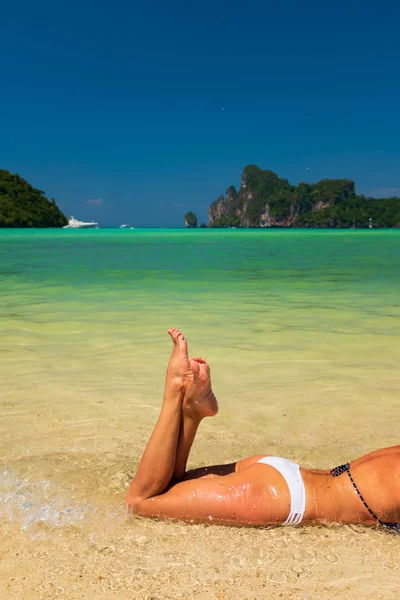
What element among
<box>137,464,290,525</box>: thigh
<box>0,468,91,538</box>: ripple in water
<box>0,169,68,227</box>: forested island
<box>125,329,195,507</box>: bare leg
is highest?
<box>0,169,68,227</box>: forested island

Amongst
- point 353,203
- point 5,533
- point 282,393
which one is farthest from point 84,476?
point 353,203

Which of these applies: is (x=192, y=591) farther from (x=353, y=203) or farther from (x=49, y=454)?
(x=353, y=203)

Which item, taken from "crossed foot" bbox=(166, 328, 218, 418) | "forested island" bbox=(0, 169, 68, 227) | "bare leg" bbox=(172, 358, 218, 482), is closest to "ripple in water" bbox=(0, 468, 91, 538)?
"bare leg" bbox=(172, 358, 218, 482)

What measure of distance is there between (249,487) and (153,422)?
5.36ft

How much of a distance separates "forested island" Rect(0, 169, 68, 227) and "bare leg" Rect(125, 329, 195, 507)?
117m

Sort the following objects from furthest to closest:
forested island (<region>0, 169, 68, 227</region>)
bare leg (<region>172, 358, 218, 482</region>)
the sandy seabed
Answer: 1. forested island (<region>0, 169, 68, 227</region>)
2. bare leg (<region>172, 358, 218, 482</region>)
3. the sandy seabed

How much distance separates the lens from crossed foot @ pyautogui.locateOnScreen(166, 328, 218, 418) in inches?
115

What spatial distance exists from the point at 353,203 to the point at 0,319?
198 meters

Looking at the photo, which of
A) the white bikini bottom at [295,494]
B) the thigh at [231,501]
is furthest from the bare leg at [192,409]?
the white bikini bottom at [295,494]

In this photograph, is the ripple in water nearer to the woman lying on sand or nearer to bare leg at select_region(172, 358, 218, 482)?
the woman lying on sand

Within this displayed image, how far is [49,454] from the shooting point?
363cm

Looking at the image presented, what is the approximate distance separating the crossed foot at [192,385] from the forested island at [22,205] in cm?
11663

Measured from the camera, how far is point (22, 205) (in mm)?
118438

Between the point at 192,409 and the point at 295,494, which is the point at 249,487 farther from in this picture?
the point at 192,409
